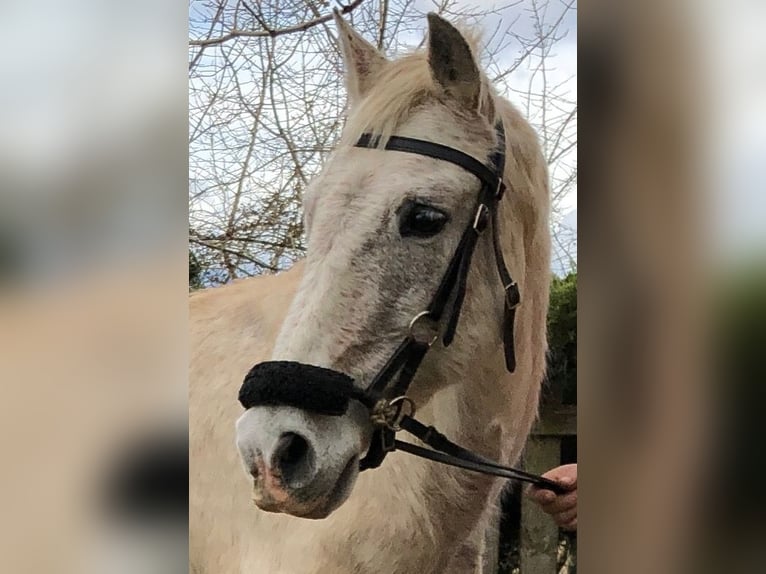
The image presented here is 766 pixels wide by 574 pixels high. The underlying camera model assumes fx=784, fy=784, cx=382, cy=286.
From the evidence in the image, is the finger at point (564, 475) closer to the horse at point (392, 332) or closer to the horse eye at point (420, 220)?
the horse at point (392, 332)

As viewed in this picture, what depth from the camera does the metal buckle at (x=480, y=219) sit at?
1118 mm

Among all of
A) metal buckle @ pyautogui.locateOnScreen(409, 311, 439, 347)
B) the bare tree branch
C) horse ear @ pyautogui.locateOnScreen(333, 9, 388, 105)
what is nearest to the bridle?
metal buckle @ pyautogui.locateOnScreen(409, 311, 439, 347)

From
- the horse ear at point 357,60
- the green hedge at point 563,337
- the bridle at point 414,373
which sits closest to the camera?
the bridle at point 414,373

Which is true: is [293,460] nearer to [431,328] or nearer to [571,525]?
[431,328]

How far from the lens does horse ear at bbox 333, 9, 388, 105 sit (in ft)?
4.08

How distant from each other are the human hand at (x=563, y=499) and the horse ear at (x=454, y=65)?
55 cm

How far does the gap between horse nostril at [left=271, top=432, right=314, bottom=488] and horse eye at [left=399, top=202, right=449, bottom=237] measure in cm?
32

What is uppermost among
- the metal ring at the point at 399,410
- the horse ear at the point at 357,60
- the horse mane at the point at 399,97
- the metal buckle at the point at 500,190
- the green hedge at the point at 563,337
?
the horse ear at the point at 357,60

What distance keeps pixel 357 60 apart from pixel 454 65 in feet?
0.61

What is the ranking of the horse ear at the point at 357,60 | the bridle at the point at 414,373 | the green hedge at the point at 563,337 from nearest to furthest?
1. the bridle at the point at 414,373
2. the green hedge at the point at 563,337
3. the horse ear at the point at 357,60

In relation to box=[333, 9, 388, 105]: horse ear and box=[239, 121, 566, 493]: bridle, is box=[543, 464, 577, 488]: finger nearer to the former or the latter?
box=[239, 121, 566, 493]: bridle

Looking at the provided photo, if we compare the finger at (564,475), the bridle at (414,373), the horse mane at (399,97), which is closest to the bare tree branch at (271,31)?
the horse mane at (399,97)
